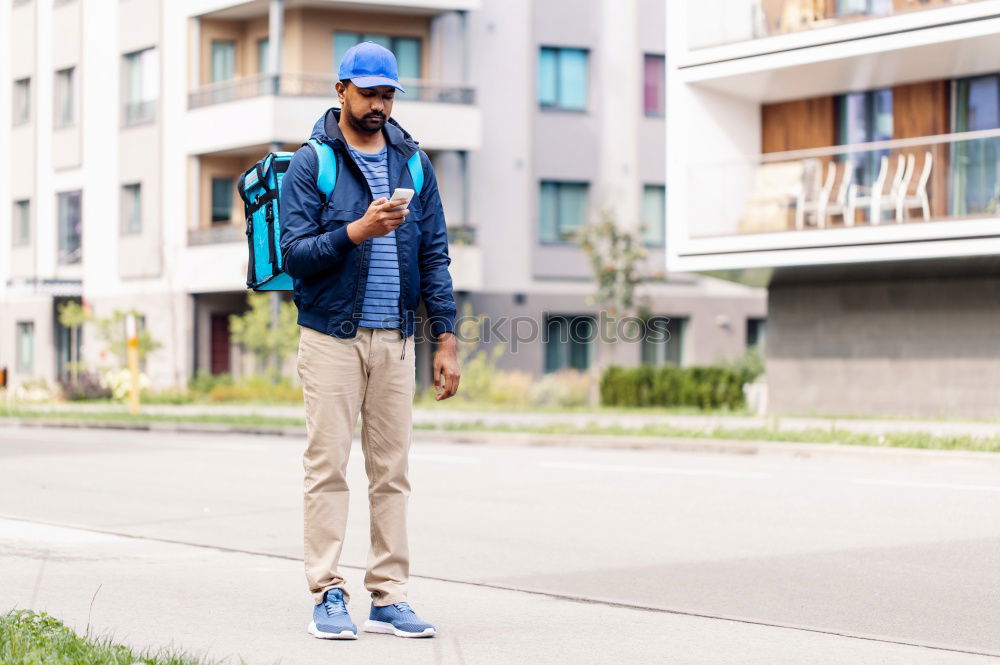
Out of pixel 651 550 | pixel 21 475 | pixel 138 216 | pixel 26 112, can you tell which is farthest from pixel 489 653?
pixel 26 112

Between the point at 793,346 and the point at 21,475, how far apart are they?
47.2 ft

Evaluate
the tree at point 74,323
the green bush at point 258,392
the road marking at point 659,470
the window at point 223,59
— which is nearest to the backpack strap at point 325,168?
the road marking at point 659,470

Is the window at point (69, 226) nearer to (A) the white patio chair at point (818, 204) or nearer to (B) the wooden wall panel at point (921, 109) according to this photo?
(A) the white patio chair at point (818, 204)

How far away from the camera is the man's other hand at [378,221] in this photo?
5395 mm

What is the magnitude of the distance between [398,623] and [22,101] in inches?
1649

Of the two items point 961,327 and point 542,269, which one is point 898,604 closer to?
point 961,327

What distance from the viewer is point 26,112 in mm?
44094

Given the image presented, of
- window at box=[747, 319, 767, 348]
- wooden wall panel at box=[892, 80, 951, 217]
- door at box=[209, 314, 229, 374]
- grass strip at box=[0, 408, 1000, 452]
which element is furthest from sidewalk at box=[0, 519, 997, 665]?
window at box=[747, 319, 767, 348]

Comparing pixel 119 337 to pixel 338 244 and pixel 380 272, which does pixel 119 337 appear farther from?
pixel 338 244

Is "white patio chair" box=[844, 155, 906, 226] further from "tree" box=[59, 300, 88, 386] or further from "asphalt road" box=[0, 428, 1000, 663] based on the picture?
"tree" box=[59, 300, 88, 386]

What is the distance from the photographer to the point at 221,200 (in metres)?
37.7

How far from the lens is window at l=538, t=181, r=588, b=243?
36.9 meters

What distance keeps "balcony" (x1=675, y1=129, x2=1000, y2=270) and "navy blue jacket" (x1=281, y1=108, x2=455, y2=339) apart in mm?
16524

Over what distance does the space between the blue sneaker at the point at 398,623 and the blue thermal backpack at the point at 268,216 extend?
138cm
